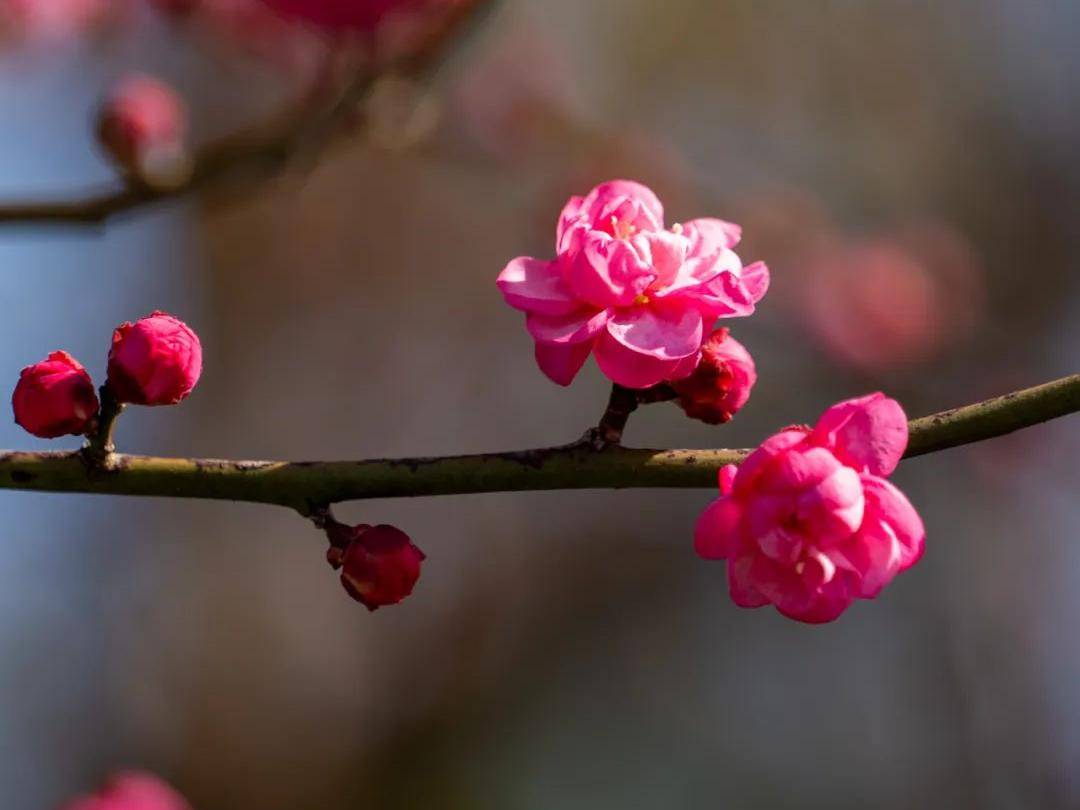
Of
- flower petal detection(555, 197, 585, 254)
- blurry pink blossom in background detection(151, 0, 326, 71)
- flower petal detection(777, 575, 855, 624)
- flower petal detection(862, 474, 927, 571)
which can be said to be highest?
blurry pink blossom in background detection(151, 0, 326, 71)

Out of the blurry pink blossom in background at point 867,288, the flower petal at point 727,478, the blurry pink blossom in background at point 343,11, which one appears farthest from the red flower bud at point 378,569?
the blurry pink blossom in background at point 867,288

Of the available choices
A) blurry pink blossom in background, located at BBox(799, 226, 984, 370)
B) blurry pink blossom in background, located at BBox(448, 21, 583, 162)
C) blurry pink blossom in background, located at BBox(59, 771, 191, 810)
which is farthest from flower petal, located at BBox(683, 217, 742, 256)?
blurry pink blossom in background, located at BBox(799, 226, 984, 370)

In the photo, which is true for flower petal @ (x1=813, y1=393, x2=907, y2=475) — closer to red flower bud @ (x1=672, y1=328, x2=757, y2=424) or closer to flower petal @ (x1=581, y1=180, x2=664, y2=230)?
red flower bud @ (x1=672, y1=328, x2=757, y2=424)

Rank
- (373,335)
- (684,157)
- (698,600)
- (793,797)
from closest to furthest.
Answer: (684,157), (793,797), (698,600), (373,335)

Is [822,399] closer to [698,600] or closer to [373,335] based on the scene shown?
[698,600]

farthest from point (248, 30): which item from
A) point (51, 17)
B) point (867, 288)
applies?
point (867, 288)

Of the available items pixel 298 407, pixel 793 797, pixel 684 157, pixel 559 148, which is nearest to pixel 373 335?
pixel 298 407
